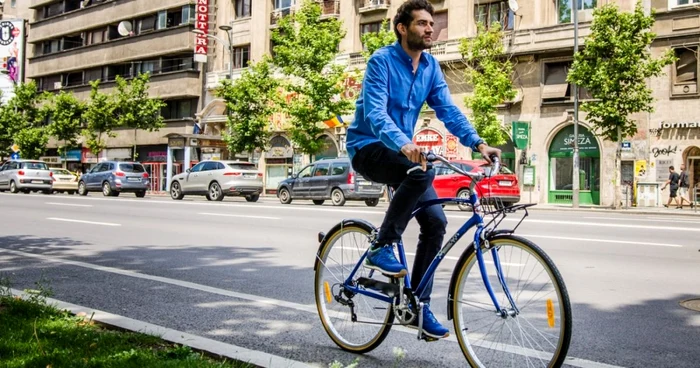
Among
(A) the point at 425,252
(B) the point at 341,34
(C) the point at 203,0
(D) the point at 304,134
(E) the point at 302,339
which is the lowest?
(E) the point at 302,339

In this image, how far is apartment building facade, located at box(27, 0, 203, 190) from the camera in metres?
46.4

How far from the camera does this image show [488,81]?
30.2 m

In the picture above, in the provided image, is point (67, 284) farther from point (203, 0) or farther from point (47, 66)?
point (47, 66)

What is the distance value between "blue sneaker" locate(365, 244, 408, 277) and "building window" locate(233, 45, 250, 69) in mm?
40741

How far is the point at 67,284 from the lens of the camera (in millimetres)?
6770

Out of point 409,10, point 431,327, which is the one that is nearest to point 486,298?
point 431,327

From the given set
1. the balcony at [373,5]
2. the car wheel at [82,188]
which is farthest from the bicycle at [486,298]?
the balcony at [373,5]

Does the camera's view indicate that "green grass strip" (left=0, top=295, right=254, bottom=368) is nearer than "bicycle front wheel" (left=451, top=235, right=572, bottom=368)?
No

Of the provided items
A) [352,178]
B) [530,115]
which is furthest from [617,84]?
[352,178]

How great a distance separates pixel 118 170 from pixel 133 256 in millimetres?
23368

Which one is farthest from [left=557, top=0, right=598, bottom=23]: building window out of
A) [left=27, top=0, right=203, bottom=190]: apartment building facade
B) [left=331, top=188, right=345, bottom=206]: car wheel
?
[left=27, top=0, right=203, bottom=190]: apartment building facade

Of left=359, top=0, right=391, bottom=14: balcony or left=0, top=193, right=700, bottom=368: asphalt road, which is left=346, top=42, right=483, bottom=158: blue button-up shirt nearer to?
left=0, top=193, right=700, bottom=368: asphalt road

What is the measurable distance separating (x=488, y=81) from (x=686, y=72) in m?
7.63

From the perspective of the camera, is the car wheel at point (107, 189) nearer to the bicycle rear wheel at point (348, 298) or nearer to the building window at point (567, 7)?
the building window at point (567, 7)
